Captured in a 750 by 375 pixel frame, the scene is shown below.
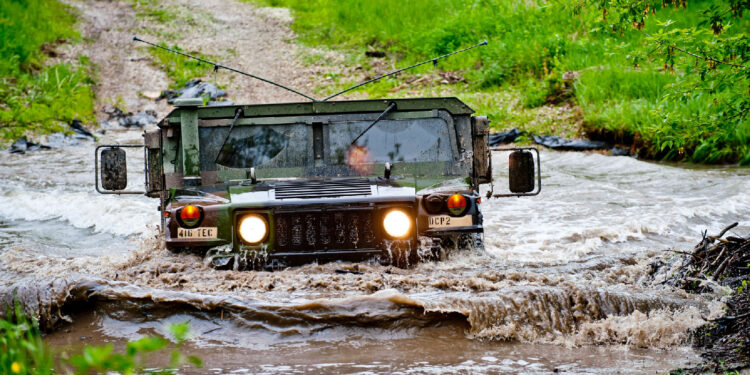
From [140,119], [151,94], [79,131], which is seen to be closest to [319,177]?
[79,131]

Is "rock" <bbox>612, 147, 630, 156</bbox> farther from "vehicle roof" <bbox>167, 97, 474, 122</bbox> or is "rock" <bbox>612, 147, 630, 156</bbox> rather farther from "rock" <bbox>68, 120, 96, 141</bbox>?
"rock" <bbox>68, 120, 96, 141</bbox>

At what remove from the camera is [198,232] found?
577 centimetres

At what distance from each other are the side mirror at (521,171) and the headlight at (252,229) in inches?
76.0

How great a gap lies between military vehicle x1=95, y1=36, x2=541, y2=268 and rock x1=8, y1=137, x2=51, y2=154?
10.3 metres

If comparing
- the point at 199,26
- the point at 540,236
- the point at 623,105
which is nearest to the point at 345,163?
the point at 540,236

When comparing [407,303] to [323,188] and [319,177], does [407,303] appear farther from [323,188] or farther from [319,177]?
[319,177]

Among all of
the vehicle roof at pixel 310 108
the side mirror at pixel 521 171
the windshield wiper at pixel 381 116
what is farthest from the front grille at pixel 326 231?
the side mirror at pixel 521 171

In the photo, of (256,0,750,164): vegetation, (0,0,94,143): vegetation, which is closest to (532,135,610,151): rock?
(256,0,750,164): vegetation

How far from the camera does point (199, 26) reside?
25922 millimetres

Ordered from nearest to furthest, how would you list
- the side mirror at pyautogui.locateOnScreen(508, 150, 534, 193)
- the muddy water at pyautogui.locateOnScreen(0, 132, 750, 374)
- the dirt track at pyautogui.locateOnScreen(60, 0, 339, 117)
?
1. the muddy water at pyautogui.locateOnScreen(0, 132, 750, 374)
2. the side mirror at pyautogui.locateOnScreen(508, 150, 534, 193)
3. the dirt track at pyautogui.locateOnScreen(60, 0, 339, 117)

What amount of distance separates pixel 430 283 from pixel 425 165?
122 centimetres

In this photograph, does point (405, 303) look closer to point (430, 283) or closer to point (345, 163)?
point (430, 283)

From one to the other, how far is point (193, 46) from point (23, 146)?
8.52m

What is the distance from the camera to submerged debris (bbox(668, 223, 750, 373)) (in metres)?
4.11
